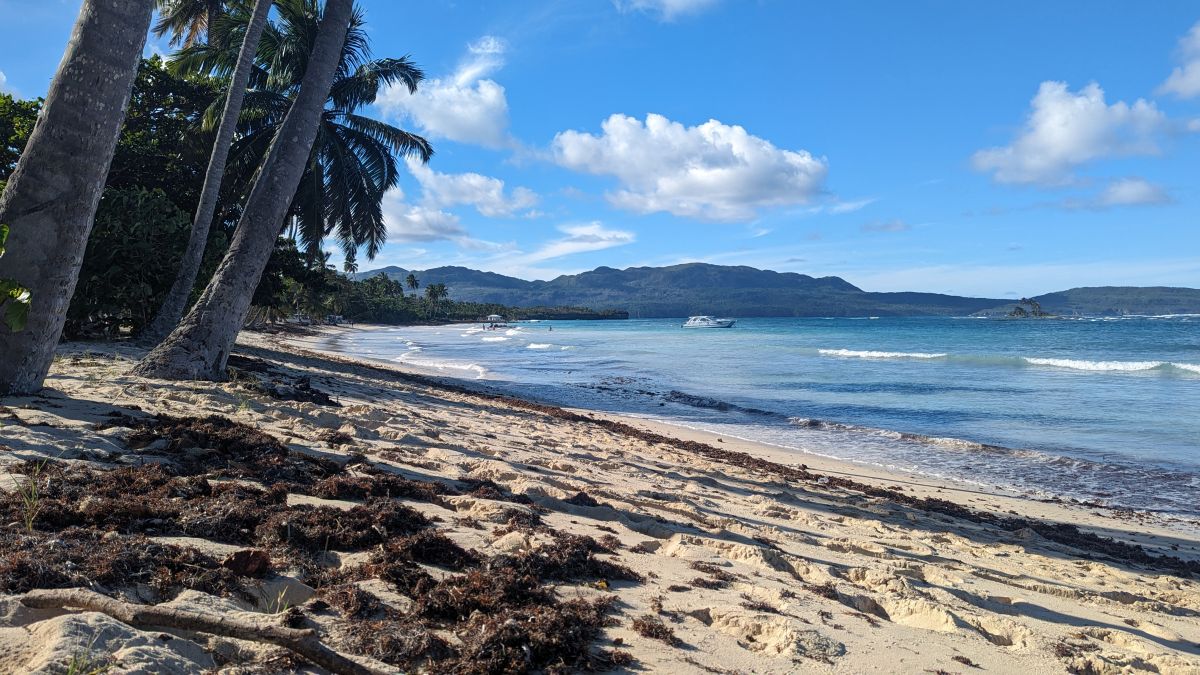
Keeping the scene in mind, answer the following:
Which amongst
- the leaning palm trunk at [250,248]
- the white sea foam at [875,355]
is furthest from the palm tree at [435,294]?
the leaning palm trunk at [250,248]

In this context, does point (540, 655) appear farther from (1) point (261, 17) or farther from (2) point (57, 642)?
(1) point (261, 17)

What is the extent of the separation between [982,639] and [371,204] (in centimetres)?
1893

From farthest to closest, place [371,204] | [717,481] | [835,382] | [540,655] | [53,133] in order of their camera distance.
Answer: [835,382]
[371,204]
[717,481]
[53,133]
[540,655]

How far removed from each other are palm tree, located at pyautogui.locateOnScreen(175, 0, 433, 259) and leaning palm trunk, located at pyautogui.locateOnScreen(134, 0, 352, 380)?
29.0 ft

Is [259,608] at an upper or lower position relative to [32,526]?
lower

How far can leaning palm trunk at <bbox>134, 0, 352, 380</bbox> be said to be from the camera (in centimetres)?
824

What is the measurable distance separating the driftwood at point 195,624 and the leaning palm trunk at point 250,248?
6612 millimetres

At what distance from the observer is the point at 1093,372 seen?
2903 cm

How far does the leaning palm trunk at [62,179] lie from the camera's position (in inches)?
213

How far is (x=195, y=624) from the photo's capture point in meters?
2.28

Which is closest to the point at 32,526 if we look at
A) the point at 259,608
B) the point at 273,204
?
the point at 259,608

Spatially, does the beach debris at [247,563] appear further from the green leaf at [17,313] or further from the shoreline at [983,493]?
the shoreline at [983,493]

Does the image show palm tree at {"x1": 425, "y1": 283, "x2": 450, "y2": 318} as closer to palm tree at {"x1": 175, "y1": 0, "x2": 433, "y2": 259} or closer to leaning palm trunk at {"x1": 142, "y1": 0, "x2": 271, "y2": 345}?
palm tree at {"x1": 175, "y1": 0, "x2": 433, "y2": 259}

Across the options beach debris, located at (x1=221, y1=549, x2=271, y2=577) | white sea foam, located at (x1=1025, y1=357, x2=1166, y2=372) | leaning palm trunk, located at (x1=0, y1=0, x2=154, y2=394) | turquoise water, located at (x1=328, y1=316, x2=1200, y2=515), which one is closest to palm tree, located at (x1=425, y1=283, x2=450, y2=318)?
turquoise water, located at (x1=328, y1=316, x2=1200, y2=515)
